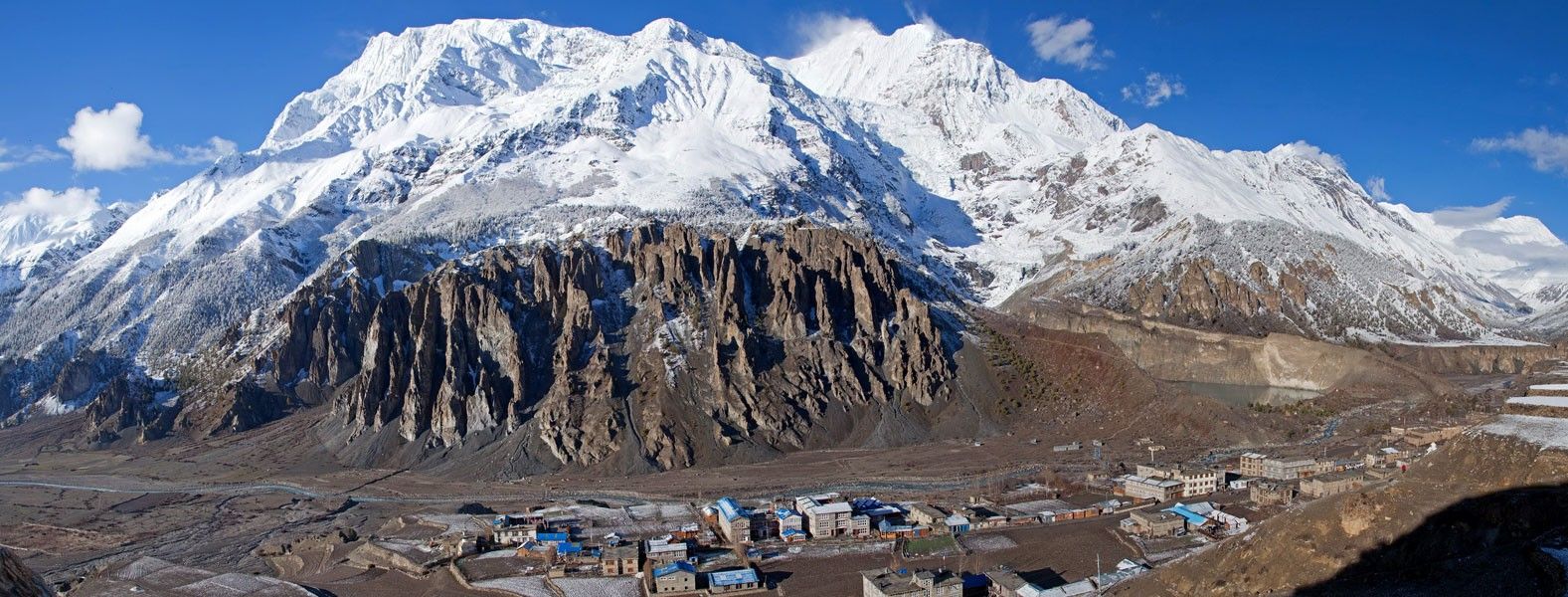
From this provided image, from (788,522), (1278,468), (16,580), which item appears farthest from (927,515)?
(16,580)

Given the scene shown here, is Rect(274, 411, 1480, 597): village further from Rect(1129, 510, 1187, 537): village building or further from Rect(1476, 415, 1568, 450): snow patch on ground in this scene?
Rect(1476, 415, 1568, 450): snow patch on ground

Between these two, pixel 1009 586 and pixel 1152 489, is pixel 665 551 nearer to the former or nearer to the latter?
pixel 1009 586

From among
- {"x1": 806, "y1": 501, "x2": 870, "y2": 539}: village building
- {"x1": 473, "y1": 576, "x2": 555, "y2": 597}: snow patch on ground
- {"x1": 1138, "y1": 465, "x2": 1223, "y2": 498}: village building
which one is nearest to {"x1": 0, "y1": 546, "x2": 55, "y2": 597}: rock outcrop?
{"x1": 473, "y1": 576, "x2": 555, "y2": 597}: snow patch on ground

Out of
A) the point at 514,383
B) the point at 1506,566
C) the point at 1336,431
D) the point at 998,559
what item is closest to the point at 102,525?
the point at 514,383

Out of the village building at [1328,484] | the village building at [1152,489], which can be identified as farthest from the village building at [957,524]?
the village building at [1328,484]

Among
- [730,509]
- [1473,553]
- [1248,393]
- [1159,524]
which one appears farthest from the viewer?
[1248,393]
